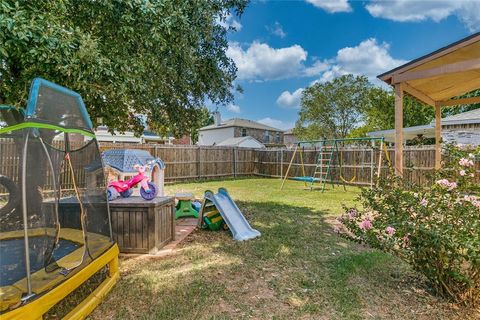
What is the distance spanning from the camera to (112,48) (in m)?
3.70

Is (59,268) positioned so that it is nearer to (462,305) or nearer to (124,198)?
(124,198)

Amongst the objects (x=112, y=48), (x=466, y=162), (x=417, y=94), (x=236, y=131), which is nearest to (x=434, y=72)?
(x=417, y=94)

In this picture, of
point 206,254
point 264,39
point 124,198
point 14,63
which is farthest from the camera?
point 264,39

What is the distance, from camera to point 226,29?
6.22 meters

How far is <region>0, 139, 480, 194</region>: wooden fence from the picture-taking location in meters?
10.1

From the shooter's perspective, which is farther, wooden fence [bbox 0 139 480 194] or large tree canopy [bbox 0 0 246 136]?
wooden fence [bbox 0 139 480 194]

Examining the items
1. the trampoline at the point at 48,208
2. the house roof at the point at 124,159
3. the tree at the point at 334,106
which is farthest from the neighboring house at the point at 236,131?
the trampoline at the point at 48,208

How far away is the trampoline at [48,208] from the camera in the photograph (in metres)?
1.86

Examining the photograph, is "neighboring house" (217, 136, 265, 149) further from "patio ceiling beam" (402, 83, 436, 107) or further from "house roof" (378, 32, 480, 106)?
"house roof" (378, 32, 480, 106)

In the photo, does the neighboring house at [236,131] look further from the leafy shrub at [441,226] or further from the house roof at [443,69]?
the leafy shrub at [441,226]

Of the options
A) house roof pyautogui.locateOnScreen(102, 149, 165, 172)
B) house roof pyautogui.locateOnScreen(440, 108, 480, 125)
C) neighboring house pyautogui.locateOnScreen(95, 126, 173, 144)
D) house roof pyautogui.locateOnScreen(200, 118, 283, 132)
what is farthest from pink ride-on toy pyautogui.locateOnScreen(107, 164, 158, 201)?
house roof pyautogui.locateOnScreen(200, 118, 283, 132)

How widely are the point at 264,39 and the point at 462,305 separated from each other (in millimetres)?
11266

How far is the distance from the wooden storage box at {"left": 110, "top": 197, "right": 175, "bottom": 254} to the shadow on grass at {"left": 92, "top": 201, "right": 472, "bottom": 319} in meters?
0.27

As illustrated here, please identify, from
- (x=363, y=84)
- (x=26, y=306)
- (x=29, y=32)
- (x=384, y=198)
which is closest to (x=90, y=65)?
(x=29, y=32)
